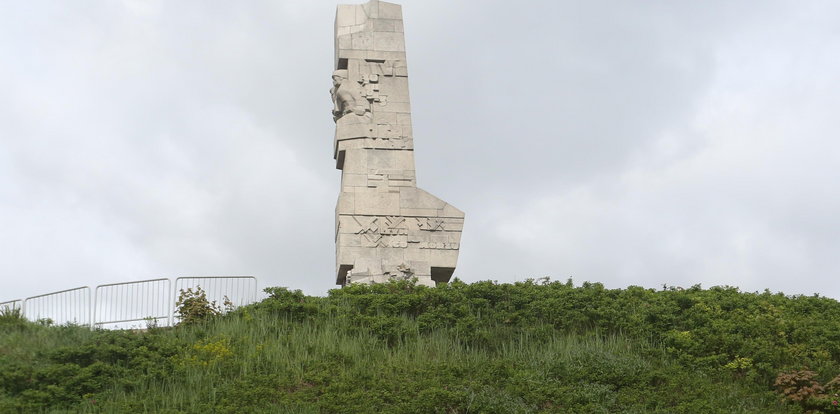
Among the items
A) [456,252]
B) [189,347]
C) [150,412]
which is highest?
[456,252]

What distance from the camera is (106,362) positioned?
1428 cm

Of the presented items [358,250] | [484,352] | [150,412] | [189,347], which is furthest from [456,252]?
[150,412]

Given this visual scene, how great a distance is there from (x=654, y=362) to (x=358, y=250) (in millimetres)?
6940

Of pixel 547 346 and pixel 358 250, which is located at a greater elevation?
pixel 358 250

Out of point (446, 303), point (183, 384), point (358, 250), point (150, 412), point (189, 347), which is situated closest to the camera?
point (150, 412)

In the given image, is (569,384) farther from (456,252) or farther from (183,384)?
(456,252)

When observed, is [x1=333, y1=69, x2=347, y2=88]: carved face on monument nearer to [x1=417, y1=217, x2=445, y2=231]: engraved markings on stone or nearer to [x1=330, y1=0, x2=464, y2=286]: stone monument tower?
[x1=330, y1=0, x2=464, y2=286]: stone monument tower

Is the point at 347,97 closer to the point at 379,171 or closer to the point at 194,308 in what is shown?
the point at 379,171

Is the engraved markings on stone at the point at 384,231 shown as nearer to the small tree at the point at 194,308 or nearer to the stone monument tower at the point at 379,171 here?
the stone monument tower at the point at 379,171

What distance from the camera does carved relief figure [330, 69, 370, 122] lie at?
69.7 feet

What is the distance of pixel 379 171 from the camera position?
20.8 meters

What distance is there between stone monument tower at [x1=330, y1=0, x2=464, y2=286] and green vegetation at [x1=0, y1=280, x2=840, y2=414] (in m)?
2.52

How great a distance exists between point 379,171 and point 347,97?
5.35 feet

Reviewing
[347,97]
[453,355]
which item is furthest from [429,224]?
[453,355]
